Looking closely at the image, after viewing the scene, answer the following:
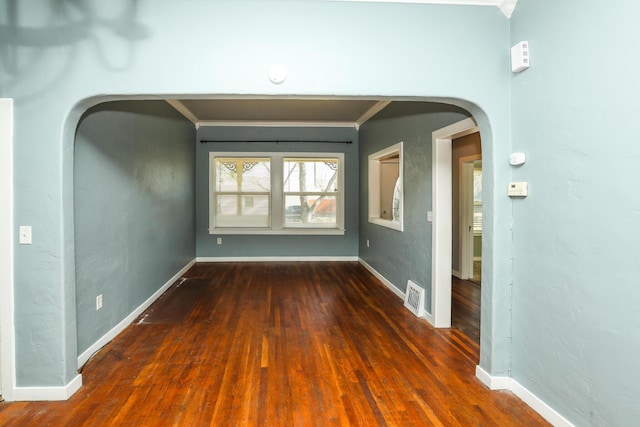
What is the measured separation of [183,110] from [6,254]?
3.98 metres

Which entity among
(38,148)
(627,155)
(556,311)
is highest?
(38,148)

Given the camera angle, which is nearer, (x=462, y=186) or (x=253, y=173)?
(x=462, y=186)

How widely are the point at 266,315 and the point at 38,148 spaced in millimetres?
2461

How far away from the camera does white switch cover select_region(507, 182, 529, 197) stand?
2225 millimetres

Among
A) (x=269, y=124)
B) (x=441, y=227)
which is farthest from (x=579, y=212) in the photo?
(x=269, y=124)

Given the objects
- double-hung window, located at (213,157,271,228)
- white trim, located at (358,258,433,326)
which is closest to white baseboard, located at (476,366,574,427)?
white trim, located at (358,258,433,326)

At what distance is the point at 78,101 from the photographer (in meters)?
2.19

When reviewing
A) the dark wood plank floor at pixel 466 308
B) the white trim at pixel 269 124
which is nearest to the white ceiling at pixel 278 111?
the white trim at pixel 269 124

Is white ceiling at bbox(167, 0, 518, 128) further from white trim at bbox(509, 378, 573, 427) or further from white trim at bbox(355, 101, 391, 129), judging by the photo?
white trim at bbox(509, 378, 573, 427)

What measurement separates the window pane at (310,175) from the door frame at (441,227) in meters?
3.65

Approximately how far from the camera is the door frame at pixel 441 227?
11.5 ft

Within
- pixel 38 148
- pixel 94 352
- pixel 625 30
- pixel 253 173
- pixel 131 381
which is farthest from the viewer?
pixel 253 173

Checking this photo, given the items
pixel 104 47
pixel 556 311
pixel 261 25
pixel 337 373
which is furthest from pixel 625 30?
pixel 104 47

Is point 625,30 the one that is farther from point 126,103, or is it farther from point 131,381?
point 126,103
